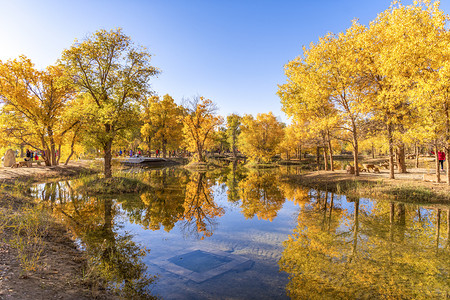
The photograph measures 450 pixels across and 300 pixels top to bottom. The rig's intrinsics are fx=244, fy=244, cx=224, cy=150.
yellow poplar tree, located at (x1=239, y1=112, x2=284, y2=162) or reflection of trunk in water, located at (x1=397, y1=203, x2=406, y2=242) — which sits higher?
yellow poplar tree, located at (x1=239, y1=112, x2=284, y2=162)

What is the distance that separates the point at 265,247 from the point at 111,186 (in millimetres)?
13352

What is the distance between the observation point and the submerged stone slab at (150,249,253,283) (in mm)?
6730

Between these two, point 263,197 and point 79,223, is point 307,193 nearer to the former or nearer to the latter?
point 263,197

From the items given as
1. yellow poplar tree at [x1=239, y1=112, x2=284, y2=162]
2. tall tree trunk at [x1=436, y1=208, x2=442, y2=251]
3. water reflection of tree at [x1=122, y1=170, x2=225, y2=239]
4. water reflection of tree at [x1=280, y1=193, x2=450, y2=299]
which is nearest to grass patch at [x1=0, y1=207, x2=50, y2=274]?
water reflection of tree at [x1=122, y1=170, x2=225, y2=239]

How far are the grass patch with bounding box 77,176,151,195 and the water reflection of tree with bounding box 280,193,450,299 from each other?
12.9 meters

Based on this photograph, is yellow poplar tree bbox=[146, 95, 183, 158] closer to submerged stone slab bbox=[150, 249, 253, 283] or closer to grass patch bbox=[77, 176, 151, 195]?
grass patch bbox=[77, 176, 151, 195]

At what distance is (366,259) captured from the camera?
713 centimetres

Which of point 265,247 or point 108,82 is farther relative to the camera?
point 108,82

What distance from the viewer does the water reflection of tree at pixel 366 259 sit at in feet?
18.4

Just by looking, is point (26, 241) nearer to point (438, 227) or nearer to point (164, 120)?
point (438, 227)

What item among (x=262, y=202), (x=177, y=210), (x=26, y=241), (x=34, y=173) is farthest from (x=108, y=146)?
(x=26, y=241)

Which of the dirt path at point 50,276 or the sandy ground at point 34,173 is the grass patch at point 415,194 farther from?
the sandy ground at point 34,173

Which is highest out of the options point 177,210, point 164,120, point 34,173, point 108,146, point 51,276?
point 164,120

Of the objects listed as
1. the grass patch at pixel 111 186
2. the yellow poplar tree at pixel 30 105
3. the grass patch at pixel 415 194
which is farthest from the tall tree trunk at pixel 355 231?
the yellow poplar tree at pixel 30 105
